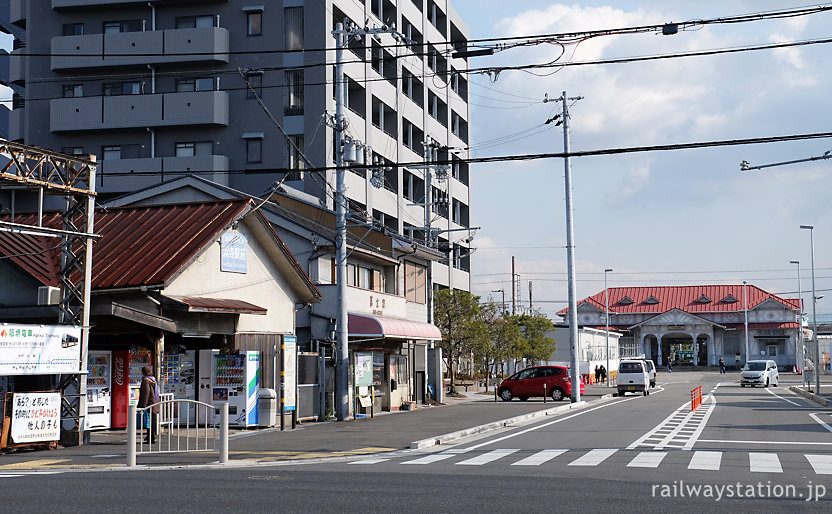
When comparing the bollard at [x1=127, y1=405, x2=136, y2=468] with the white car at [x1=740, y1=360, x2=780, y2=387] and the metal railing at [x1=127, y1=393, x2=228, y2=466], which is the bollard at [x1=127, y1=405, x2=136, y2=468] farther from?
the white car at [x1=740, y1=360, x2=780, y2=387]

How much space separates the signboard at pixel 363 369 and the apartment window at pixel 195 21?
86.8 ft

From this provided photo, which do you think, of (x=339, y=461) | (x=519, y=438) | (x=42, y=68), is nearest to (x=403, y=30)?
(x=42, y=68)

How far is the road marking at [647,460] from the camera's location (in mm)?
15266

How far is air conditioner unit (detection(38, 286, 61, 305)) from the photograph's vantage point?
67.9 ft

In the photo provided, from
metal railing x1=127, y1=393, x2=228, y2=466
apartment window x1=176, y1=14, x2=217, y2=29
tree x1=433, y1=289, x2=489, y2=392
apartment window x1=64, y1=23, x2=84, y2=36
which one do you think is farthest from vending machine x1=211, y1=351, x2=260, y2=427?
apartment window x1=64, y1=23, x2=84, y2=36

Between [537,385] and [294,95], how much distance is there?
20515 mm

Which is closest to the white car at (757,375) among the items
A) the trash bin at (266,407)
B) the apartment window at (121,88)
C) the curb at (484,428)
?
the curb at (484,428)

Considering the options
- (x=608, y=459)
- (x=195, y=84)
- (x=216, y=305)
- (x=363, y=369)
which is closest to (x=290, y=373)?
(x=216, y=305)

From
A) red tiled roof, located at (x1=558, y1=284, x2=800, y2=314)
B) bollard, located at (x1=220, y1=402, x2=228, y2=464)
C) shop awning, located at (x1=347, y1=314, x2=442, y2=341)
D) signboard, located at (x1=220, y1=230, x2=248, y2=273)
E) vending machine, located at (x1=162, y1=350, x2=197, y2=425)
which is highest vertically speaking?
red tiled roof, located at (x1=558, y1=284, x2=800, y2=314)

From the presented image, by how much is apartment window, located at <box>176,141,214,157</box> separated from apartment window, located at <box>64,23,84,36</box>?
915cm

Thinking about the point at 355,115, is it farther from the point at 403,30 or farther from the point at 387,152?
the point at 403,30

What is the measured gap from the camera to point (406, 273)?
40.8m

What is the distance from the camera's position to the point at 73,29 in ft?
167

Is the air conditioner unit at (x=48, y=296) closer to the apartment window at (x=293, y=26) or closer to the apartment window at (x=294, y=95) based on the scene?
the apartment window at (x=294, y=95)
